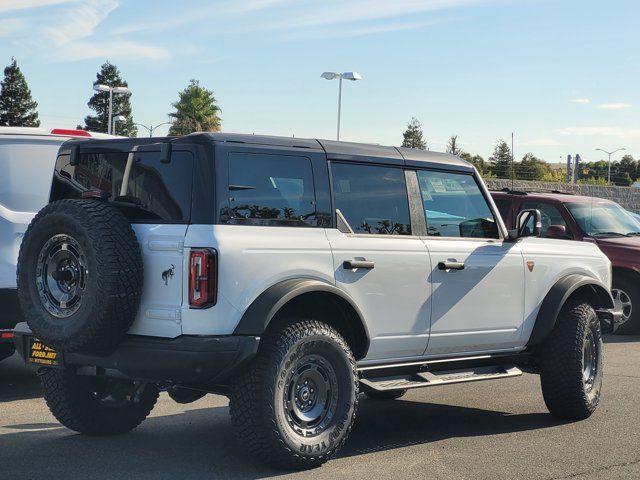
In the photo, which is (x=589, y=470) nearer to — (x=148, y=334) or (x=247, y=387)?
(x=247, y=387)

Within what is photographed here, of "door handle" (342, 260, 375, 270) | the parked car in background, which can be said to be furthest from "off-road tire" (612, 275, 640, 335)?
"door handle" (342, 260, 375, 270)

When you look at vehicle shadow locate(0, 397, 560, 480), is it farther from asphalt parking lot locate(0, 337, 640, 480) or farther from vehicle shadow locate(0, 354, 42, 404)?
vehicle shadow locate(0, 354, 42, 404)

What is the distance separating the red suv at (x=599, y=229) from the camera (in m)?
13.2

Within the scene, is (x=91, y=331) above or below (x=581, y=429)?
above

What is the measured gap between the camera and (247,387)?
5.57 meters

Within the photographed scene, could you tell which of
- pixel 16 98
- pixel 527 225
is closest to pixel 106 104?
pixel 16 98

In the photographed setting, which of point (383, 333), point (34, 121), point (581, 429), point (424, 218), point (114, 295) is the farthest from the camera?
point (34, 121)

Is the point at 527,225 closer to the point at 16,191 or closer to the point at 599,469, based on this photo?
the point at 599,469

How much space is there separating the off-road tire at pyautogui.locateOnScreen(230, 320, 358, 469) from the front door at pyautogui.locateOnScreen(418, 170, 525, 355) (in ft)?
3.44

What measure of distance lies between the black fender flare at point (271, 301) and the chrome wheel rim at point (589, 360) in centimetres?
279

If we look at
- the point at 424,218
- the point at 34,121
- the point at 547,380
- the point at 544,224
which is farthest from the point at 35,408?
the point at 34,121

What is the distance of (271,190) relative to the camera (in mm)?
5914

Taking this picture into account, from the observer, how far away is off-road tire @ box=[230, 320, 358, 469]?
5535mm

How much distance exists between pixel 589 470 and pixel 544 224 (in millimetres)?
7589
